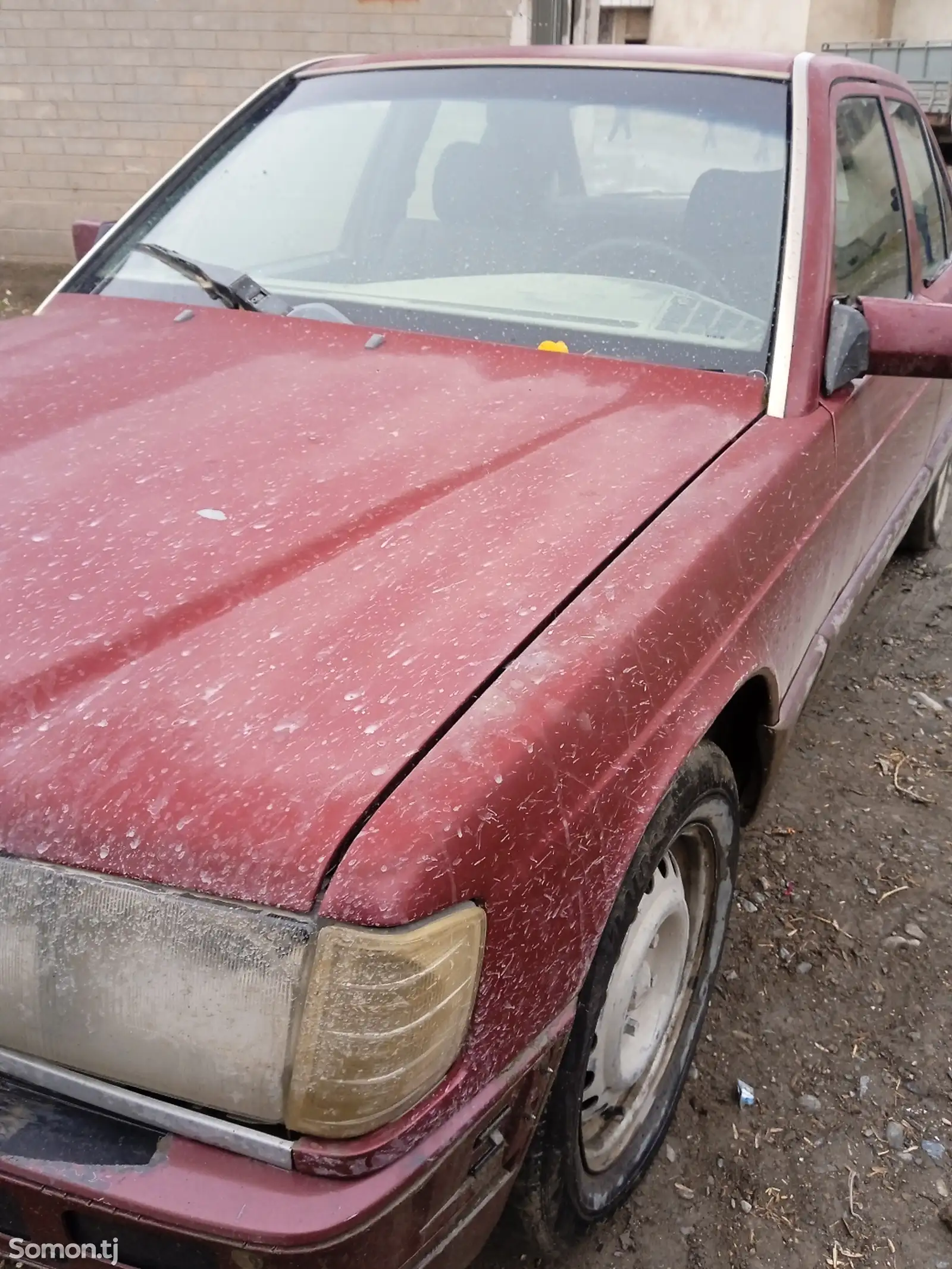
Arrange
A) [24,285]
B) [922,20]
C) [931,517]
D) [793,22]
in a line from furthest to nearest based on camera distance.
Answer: [922,20], [793,22], [24,285], [931,517]

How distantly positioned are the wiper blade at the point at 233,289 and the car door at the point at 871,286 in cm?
124

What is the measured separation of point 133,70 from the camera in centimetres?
826

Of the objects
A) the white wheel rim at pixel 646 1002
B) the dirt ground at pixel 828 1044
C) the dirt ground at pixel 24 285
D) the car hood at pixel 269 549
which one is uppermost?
the car hood at pixel 269 549

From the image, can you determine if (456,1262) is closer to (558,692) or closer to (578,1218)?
(578,1218)

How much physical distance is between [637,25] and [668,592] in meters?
A: 25.0

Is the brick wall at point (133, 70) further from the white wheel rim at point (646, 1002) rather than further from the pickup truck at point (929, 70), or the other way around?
the pickup truck at point (929, 70)

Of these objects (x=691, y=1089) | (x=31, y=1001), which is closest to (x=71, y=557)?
(x=31, y=1001)

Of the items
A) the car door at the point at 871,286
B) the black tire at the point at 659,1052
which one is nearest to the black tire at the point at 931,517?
the car door at the point at 871,286

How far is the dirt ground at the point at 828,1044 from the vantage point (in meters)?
1.80

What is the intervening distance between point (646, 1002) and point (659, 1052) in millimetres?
128

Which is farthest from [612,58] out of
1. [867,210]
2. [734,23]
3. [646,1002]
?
[734,23]

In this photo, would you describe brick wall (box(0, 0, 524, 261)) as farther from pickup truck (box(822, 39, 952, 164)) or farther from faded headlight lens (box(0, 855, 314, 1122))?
pickup truck (box(822, 39, 952, 164))

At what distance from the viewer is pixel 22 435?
1.82 metres

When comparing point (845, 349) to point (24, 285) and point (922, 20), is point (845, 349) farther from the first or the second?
point (922, 20)
